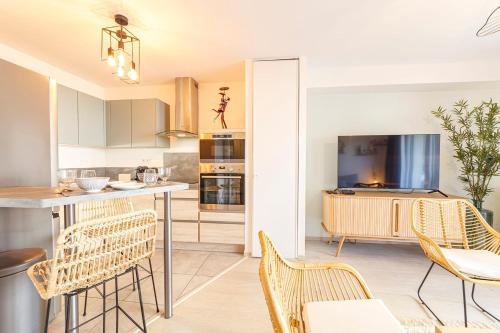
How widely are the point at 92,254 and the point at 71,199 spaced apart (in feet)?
0.87

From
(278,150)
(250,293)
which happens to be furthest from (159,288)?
(278,150)

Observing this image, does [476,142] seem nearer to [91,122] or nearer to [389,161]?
[389,161]

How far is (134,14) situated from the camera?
191 centimetres

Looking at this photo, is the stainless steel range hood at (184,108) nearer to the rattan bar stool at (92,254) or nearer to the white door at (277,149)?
the white door at (277,149)

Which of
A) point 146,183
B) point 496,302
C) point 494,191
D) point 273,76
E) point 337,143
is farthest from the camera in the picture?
point 337,143

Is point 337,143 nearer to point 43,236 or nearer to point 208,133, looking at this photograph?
point 208,133

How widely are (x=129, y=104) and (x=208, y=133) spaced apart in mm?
1352

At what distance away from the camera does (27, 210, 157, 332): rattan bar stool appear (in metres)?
0.93

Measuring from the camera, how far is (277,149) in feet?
8.93

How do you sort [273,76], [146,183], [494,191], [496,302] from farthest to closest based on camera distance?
[494,191], [273,76], [496,302], [146,183]

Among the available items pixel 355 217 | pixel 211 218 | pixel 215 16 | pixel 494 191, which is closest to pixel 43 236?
pixel 211 218

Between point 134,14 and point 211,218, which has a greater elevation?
point 134,14

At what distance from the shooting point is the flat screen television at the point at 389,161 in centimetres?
286

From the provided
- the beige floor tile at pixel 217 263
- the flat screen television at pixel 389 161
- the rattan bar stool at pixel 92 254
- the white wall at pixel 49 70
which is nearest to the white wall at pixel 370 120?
the flat screen television at pixel 389 161
